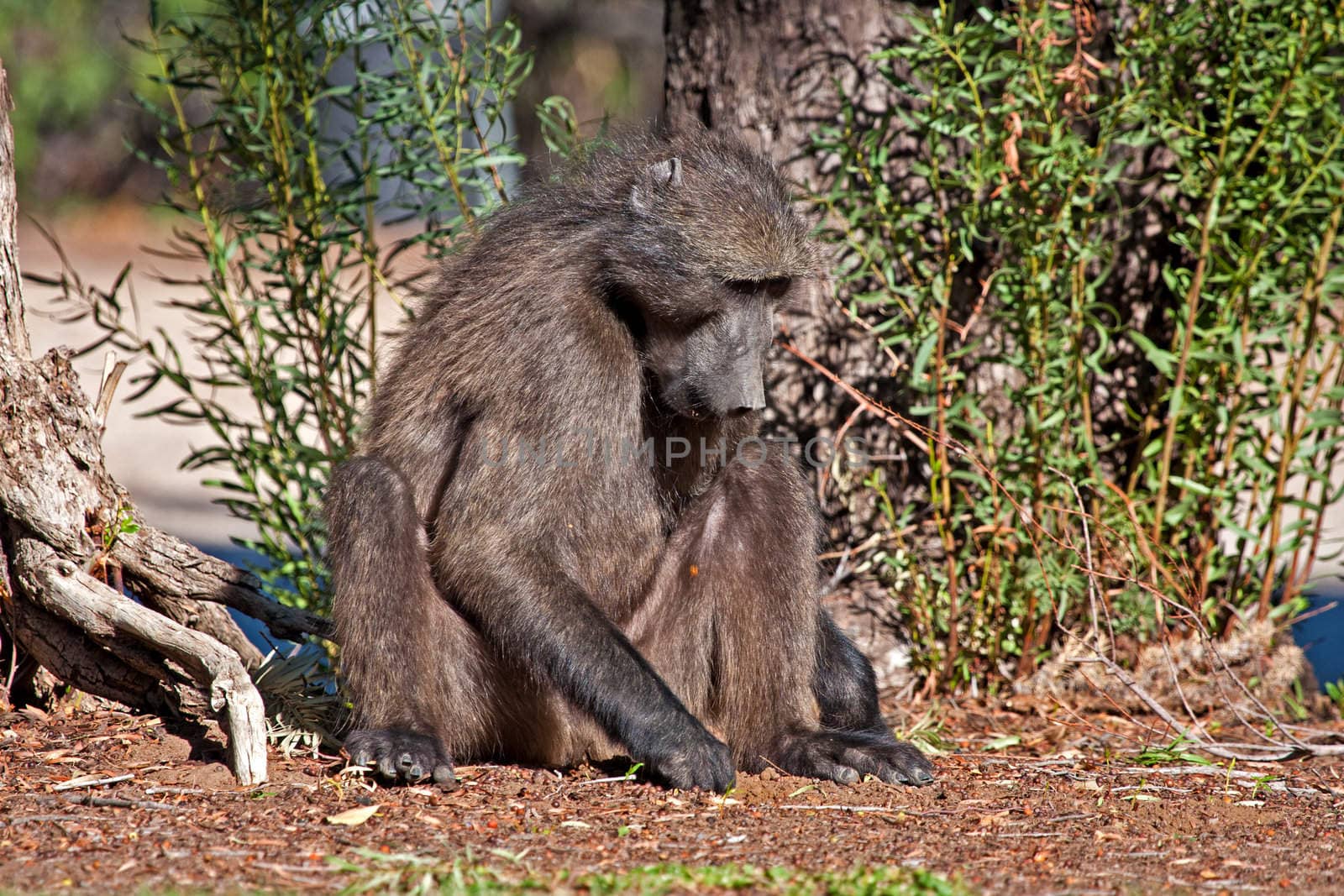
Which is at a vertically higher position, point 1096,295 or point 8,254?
point 1096,295

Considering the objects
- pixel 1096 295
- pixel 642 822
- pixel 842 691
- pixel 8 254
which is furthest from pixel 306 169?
pixel 1096 295

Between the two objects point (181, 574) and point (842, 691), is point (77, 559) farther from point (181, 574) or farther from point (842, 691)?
point (842, 691)

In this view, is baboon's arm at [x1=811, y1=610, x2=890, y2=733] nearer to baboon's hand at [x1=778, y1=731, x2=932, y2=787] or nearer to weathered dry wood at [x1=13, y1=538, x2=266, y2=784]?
baboon's hand at [x1=778, y1=731, x2=932, y2=787]

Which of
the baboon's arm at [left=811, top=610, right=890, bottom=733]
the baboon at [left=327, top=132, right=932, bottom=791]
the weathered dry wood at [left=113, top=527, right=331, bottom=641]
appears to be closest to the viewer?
the baboon at [left=327, top=132, right=932, bottom=791]

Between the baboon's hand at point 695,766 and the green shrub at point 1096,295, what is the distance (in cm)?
111

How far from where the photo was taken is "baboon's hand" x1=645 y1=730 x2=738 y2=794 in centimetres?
324

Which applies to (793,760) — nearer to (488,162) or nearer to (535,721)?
(535,721)

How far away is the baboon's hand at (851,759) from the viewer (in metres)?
3.47

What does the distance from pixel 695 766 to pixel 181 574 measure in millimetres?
1600

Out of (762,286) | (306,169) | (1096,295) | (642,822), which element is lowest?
(642,822)

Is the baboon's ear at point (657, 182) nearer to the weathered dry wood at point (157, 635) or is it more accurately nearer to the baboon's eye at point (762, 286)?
the baboon's eye at point (762, 286)

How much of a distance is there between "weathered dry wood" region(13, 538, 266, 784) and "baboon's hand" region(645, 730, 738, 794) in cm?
98

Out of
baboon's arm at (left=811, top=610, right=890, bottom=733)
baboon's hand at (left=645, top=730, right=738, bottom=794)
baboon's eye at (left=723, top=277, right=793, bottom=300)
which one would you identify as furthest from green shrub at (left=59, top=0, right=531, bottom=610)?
baboon's arm at (left=811, top=610, right=890, bottom=733)

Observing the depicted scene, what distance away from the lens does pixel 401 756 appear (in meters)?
3.25
